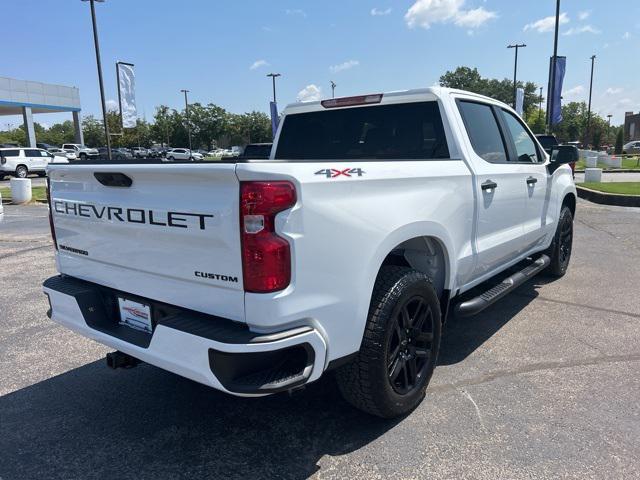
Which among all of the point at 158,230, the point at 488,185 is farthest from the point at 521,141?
the point at 158,230

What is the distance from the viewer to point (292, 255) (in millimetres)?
2168

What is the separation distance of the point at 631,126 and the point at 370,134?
98014mm

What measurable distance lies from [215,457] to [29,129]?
150 feet

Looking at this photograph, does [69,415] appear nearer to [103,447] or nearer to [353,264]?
[103,447]

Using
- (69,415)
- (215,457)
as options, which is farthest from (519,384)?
(69,415)

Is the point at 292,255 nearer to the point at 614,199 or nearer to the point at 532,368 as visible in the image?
the point at 532,368

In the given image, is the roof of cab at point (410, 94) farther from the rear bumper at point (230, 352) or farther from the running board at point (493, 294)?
the rear bumper at point (230, 352)

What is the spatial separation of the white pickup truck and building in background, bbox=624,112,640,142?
9397 cm

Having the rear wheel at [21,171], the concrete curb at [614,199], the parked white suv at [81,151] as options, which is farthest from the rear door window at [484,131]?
the parked white suv at [81,151]

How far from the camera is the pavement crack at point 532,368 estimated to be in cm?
340

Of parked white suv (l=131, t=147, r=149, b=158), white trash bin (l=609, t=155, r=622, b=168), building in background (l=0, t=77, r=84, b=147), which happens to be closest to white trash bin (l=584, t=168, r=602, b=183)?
white trash bin (l=609, t=155, r=622, b=168)

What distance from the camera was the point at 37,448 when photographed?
2789mm

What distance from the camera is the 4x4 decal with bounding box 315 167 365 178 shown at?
2.32 metres

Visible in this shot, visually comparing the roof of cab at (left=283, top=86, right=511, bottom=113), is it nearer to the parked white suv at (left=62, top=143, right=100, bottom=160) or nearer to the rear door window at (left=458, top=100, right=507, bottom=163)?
the rear door window at (left=458, top=100, right=507, bottom=163)
